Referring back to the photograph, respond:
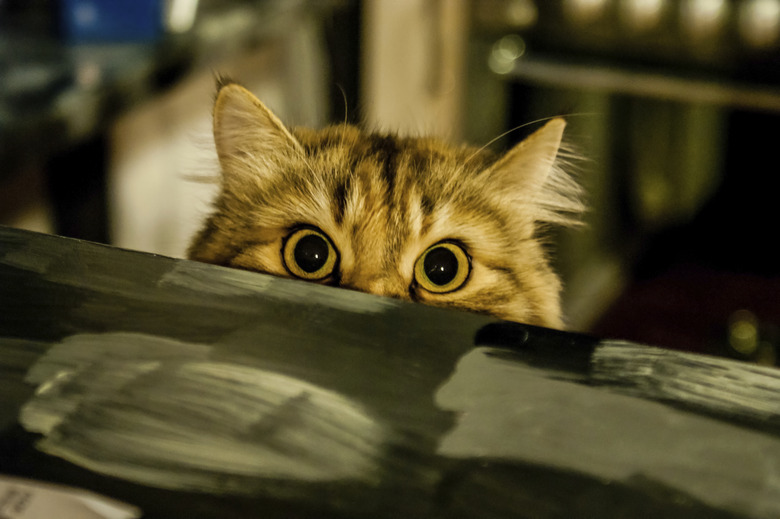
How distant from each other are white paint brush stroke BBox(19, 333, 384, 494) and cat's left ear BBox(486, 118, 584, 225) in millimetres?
635

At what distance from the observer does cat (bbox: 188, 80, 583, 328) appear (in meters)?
0.78

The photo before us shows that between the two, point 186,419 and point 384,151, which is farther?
point 384,151

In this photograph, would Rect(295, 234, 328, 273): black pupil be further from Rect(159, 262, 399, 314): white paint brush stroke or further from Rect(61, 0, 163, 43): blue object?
Rect(61, 0, 163, 43): blue object

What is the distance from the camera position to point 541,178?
0.99 meters

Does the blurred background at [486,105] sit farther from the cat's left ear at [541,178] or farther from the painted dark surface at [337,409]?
the painted dark surface at [337,409]

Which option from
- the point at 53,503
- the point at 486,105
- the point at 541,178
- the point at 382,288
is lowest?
the point at 53,503

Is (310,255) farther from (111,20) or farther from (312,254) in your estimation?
(111,20)

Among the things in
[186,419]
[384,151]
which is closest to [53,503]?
[186,419]

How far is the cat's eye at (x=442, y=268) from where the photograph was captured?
0.78 meters

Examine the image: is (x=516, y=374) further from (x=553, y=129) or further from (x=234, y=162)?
(x=234, y=162)

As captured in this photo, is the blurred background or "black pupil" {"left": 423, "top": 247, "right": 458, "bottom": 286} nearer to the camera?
"black pupil" {"left": 423, "top": 247, "right": 458, "bottom": 286}

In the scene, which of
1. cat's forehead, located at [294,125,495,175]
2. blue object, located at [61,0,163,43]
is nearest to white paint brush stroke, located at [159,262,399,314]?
cat's forehead, located at [294,125,495,175]

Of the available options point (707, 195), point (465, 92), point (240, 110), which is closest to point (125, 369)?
point (240, 110)

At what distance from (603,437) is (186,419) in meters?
0.27
